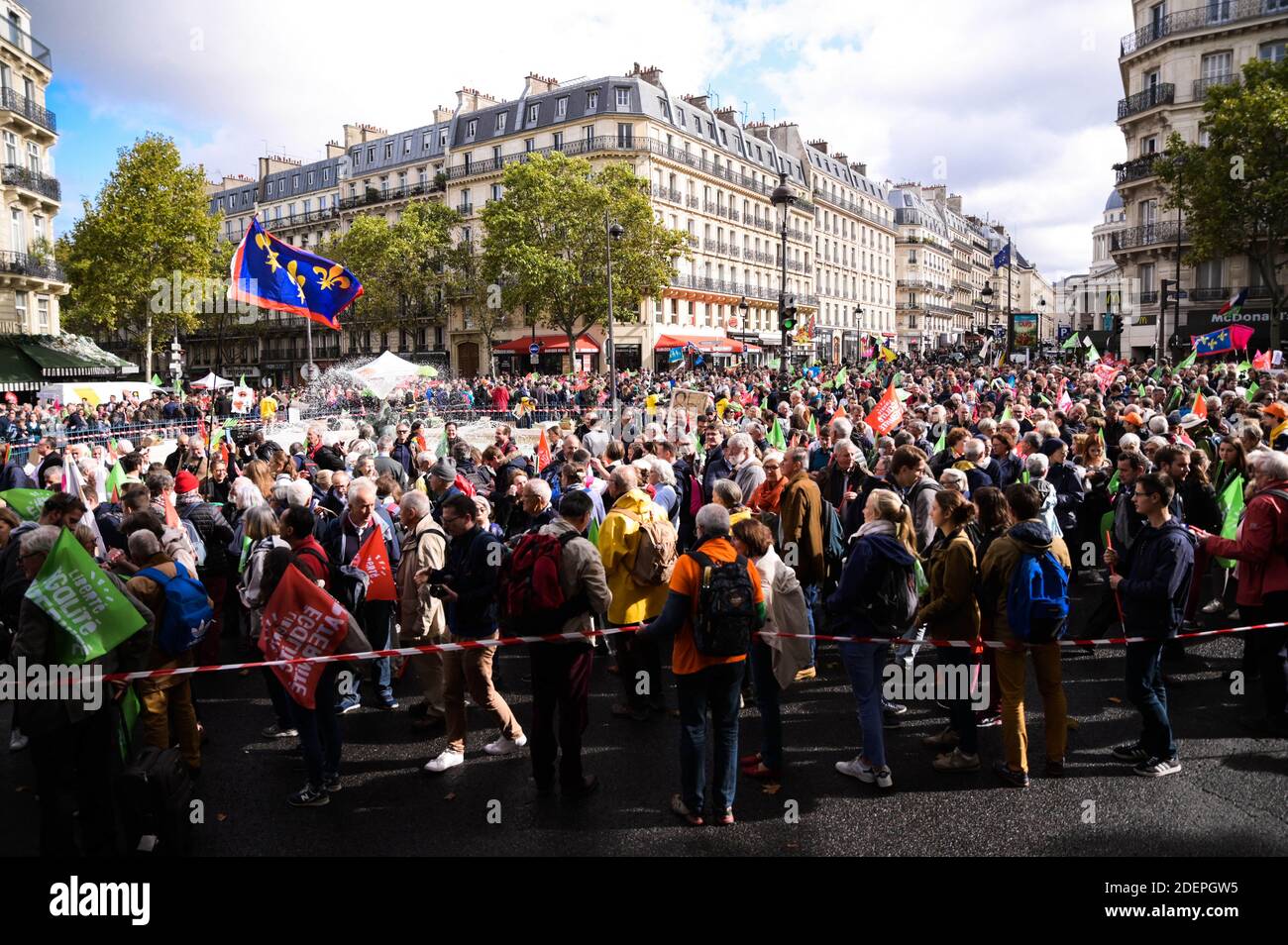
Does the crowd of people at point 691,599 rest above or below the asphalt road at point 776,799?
above

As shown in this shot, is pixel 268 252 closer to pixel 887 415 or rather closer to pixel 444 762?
pixel 887 415

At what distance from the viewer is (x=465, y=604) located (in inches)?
209

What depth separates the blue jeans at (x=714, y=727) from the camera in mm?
4594

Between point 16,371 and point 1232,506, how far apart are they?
121 feet

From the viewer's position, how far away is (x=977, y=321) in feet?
404

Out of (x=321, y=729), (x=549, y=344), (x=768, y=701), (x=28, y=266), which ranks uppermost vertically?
(x=28, y=266)

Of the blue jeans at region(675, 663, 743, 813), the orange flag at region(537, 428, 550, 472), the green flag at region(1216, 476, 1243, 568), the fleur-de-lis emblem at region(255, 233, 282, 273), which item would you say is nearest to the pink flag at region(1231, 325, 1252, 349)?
the green flag at region(1216, 476, 1243, 568)

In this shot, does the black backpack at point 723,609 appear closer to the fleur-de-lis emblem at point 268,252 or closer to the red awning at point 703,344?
the fleur-de-lis emblem at point 268,252

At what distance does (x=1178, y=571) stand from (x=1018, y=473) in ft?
12.0

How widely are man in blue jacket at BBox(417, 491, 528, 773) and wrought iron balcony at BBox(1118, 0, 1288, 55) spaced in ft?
142

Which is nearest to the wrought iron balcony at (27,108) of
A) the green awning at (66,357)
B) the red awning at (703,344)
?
the green awning at (66,357)

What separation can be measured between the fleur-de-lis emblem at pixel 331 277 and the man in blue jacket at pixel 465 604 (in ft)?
28.0

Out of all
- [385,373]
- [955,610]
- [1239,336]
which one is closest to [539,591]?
[955,610]
